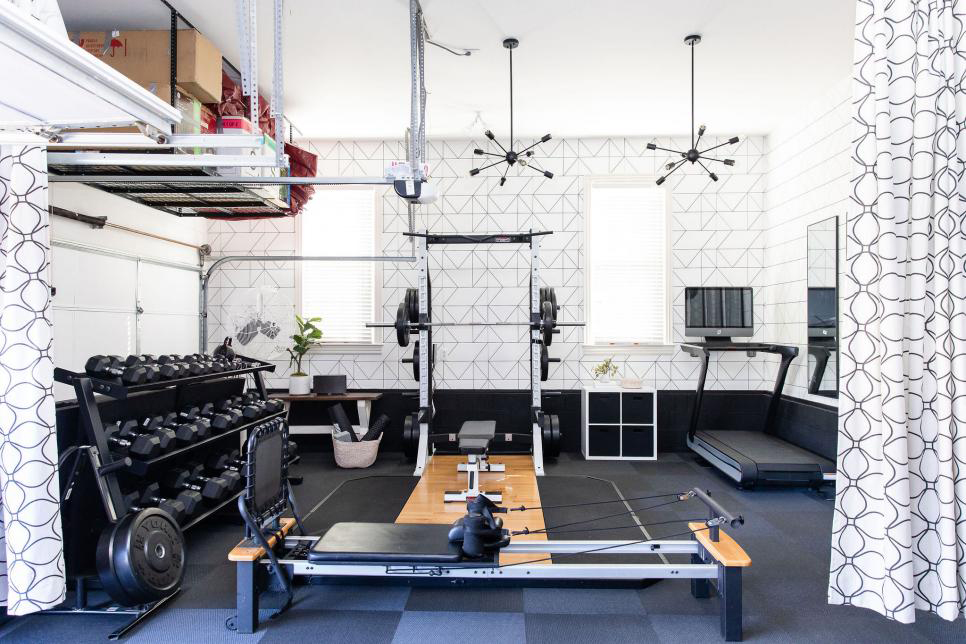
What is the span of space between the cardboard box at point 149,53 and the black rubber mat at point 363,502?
297cm

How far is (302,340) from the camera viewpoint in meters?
5.52

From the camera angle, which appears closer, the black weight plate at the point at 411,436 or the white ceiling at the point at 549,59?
the white ceiling at the point at 549,59

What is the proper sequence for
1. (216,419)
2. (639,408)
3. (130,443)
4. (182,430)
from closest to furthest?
(130,443) < (182,430) < (216,419) < (639,408)

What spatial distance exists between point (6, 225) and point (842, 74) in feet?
18.7

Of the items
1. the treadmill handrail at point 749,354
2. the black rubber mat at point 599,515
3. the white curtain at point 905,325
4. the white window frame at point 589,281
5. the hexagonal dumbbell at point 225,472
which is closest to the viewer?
the white curtain at point 905,325

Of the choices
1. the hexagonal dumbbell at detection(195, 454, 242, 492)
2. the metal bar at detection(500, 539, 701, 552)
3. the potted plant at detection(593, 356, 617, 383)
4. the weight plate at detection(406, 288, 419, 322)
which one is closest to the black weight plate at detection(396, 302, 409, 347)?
the weight plate at detection(406, 288, 419, 322)

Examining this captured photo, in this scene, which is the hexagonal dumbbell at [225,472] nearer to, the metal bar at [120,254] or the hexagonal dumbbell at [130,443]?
the hexagonal dumbbell at [130,443]

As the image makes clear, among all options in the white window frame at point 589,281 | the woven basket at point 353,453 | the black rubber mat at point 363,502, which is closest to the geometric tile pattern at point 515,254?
the white window frame at point 589,281

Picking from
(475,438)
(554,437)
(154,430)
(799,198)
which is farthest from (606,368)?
(154,430)

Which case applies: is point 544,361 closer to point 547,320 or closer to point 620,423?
point 547,320

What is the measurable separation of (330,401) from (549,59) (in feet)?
12.6

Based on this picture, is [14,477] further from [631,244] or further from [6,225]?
[631,244]

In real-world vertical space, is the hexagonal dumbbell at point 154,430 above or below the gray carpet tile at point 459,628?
above

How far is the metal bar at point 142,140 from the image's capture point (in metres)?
1.90
